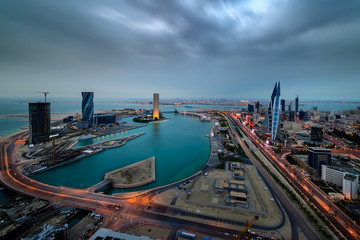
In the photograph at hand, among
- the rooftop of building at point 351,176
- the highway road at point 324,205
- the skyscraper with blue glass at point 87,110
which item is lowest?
the highway road at point 324,205

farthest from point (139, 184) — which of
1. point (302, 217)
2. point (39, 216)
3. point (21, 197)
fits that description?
point (302, 217)

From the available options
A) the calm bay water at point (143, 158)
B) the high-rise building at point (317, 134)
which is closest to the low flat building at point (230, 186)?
the calm bay water at point (143, 158)

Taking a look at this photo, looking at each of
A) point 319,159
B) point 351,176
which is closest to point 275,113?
point 319,159

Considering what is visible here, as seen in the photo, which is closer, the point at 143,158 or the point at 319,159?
the point at 319,159

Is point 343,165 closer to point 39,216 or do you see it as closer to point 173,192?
point 173,192

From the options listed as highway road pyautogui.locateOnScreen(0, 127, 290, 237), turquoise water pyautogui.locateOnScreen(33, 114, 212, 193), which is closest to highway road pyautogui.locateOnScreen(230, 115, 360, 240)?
highway road pyautogui.locateOnScreen(0, 127, 290, 237)

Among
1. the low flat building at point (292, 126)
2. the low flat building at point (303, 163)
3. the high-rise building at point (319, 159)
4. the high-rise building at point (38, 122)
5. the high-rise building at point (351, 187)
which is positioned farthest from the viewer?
the low flat building at point (292, 126)

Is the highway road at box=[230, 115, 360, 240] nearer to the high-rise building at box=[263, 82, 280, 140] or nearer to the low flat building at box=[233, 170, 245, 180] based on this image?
the low flat building at box=[233, 170, 245, 180]

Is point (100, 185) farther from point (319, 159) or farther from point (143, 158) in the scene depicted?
point (319, 159)

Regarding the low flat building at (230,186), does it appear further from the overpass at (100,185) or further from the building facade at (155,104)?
the building facade at (155,104)
